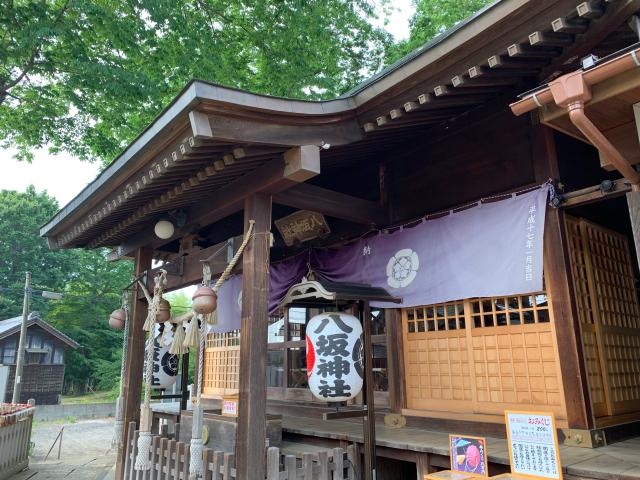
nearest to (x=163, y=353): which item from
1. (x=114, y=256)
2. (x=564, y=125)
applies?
(x=114, y=256)

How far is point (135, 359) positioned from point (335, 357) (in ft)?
12.6

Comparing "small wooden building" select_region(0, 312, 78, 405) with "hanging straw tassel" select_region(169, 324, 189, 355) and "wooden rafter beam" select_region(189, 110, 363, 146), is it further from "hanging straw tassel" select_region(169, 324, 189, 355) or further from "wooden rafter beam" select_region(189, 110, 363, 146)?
"wooden rafter beam" select_region(189, 110, 363, 146)

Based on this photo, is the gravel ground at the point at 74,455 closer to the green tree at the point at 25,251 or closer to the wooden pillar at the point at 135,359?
the wooden pillar at the point at 135,359

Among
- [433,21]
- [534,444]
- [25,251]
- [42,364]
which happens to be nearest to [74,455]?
[534,444]

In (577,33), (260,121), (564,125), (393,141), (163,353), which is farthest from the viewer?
(163,353)

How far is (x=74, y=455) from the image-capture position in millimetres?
12461

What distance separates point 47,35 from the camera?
940cm

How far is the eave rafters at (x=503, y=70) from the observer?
3459mm

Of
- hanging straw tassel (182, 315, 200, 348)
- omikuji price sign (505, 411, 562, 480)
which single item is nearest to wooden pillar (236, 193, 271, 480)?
hanging straw tassel (182, 315, 200, 348)

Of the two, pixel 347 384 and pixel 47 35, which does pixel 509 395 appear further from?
pixel 47 35

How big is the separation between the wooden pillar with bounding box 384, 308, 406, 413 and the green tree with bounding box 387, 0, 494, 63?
10.9 meters

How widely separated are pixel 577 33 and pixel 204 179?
12.1 feet

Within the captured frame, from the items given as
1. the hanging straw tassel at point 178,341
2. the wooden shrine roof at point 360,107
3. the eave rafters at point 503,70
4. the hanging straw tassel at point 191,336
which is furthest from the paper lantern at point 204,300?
the eave rafters at point 503,70

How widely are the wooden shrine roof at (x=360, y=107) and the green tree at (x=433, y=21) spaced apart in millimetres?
10501
